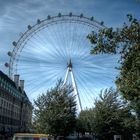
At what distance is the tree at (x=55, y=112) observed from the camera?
52.4 metres

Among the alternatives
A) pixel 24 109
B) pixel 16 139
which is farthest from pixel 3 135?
pixel 16 139

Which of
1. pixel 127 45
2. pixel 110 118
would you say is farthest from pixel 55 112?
pixel 127 45

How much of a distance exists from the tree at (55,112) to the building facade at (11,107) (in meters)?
62.5

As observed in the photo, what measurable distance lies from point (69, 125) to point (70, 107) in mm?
2468

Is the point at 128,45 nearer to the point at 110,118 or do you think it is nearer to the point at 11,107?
the point at 110,118

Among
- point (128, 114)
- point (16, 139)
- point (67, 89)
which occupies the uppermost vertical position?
point (67, 89)

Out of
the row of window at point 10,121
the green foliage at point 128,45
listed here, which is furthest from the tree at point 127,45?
the row of window at point 10,121

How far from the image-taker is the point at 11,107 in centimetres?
14588

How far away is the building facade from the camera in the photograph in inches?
5089

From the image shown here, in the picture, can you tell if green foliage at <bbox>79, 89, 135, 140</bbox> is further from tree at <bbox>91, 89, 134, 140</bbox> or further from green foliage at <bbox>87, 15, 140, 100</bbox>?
green foliage at <bbox>87, 15, 140, 100</bbox>

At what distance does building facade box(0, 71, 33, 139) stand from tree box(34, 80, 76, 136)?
6246cm

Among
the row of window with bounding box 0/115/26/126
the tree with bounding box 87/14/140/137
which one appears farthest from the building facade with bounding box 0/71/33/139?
the tree with bounding box 87/14/140/137

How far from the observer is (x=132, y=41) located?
81.6 feet

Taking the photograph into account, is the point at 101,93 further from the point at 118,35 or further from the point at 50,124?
the point at 118,35
